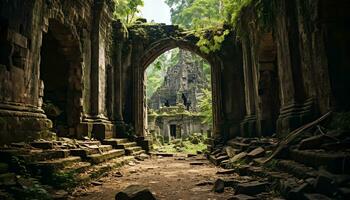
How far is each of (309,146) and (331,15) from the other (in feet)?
10.0

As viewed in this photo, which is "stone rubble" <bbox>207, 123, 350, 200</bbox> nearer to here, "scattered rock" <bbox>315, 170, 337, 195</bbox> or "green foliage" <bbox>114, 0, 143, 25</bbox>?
"scattered rock" <bbox>315, 170, 337, 195</bbox>

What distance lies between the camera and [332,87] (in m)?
5.95

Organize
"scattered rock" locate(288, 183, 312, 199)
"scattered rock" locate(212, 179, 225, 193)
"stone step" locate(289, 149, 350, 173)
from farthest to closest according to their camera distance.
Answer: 1. "scattered rock" locate(212, 179, 225, 193)
2. "stone step" locate(289, 149, 350, 173)
3. "scattered rock" locate(288, 183, 312, 199)

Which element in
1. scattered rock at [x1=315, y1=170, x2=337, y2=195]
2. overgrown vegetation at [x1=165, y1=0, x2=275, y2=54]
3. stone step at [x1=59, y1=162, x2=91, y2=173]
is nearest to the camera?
scattered rock at [x1=315, y1=170, x2=337, y2=195]

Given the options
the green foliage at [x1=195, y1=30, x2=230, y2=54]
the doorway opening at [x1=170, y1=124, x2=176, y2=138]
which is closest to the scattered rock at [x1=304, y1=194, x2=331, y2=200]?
the green foliage at [x1=195, y1=30, x2=230, y2=54]

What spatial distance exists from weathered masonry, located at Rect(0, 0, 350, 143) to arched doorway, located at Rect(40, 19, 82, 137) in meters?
0.03

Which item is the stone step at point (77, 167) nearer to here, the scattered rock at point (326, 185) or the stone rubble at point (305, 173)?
the stone rubble at point (305, 173)

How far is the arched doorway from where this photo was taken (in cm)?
988

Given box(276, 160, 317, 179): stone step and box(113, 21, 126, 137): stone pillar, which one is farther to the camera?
box(113, 21, 126, 137): stone pillar

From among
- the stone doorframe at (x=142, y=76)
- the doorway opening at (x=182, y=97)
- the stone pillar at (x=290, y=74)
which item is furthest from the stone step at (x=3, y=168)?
the doorway opening at (x=182, y=97)

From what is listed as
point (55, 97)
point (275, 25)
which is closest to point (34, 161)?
point (55, 97)

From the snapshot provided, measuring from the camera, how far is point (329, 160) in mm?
3729

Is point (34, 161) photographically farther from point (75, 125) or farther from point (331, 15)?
point (331, 15)

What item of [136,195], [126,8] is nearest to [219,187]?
[136,195]
